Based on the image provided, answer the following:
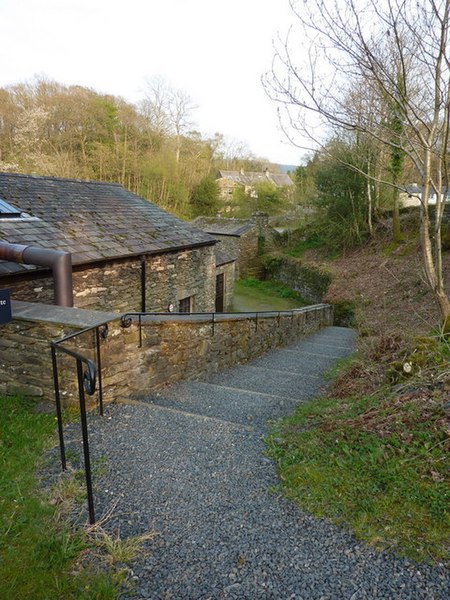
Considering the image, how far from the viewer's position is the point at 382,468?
3.36 meters

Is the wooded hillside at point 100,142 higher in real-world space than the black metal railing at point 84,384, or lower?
higher

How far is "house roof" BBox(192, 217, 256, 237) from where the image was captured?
26866 mm

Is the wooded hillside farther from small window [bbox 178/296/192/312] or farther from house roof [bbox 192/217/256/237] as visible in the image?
small window [bbox 178/296/192/312]

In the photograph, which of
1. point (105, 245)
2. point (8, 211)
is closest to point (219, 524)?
point (105, 245)

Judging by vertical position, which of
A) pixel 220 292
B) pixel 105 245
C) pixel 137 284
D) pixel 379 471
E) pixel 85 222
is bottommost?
pixel 220 292

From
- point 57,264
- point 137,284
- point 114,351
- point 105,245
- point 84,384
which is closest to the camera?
point 84,384

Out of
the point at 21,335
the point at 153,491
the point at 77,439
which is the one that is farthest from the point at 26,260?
the point at 153,491

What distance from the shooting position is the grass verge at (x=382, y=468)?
2787 mm

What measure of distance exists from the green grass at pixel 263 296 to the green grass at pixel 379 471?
54.4ft

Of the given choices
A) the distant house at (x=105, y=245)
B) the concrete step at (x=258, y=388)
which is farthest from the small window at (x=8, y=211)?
the concrete step at (x=258, y=388)

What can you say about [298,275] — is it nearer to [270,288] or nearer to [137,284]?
[270,288]

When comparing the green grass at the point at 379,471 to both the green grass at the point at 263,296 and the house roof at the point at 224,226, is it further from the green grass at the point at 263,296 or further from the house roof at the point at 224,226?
the house roof at the point at 224,226

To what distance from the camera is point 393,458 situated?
11.2 ft

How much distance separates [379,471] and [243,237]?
2436 cm
